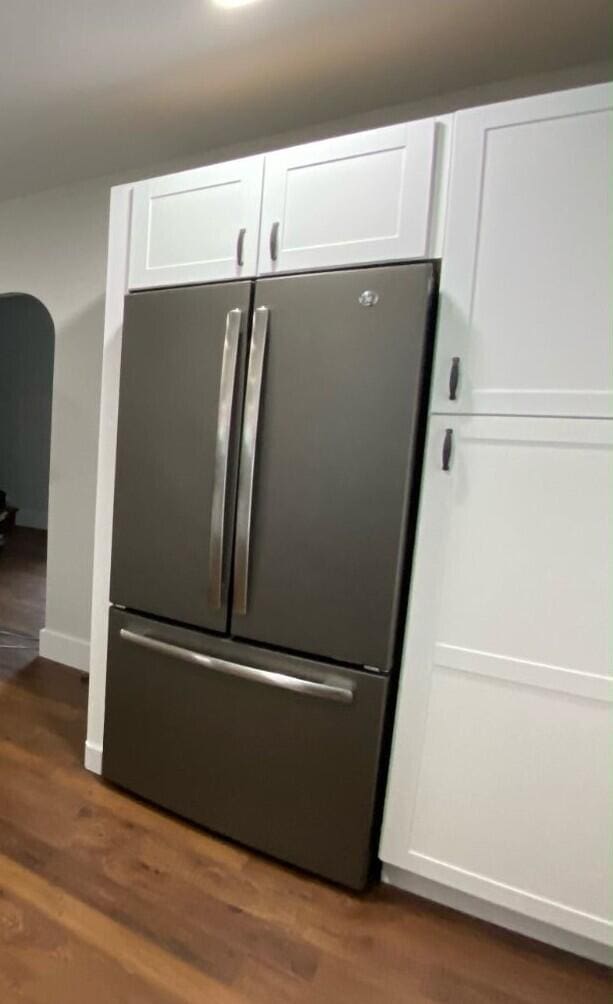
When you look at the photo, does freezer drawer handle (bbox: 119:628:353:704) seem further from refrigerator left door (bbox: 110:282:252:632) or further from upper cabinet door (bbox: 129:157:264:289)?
upper cabinet door (bbox: 129:157:264:289)

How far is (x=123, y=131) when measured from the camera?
89.4 inches

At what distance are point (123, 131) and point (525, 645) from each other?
98.0 inches

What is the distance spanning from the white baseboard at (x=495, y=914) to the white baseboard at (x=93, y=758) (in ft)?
3.61

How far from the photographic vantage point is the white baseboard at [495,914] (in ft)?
4.82

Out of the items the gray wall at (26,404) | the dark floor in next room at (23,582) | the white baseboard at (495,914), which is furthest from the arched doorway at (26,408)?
the white baseboard at (495,914)

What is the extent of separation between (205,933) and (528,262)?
1932 millimetres

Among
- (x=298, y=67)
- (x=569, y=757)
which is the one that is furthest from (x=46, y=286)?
(x=569, y=757)

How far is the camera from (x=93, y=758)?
208 cm

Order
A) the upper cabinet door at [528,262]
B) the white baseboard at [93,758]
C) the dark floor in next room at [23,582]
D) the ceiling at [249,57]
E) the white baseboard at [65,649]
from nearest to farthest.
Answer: the upper cabinet door at [528,262], the ceiling at [249,57], the white baseboard at [93,758], the white baseboard at [65,649], the dark floor in next room at [23,582]

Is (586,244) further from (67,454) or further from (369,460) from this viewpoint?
(67,454)

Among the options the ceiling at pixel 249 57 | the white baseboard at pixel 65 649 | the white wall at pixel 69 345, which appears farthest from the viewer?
the white baseboard at pixel 65 649

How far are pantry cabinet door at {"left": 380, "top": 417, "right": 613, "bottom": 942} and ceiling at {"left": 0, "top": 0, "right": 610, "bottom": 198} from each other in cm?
117

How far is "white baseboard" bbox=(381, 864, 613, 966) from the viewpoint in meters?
1.47

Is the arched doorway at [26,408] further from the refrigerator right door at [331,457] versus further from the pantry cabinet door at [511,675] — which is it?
the pantry cabinet door at [511,675]
